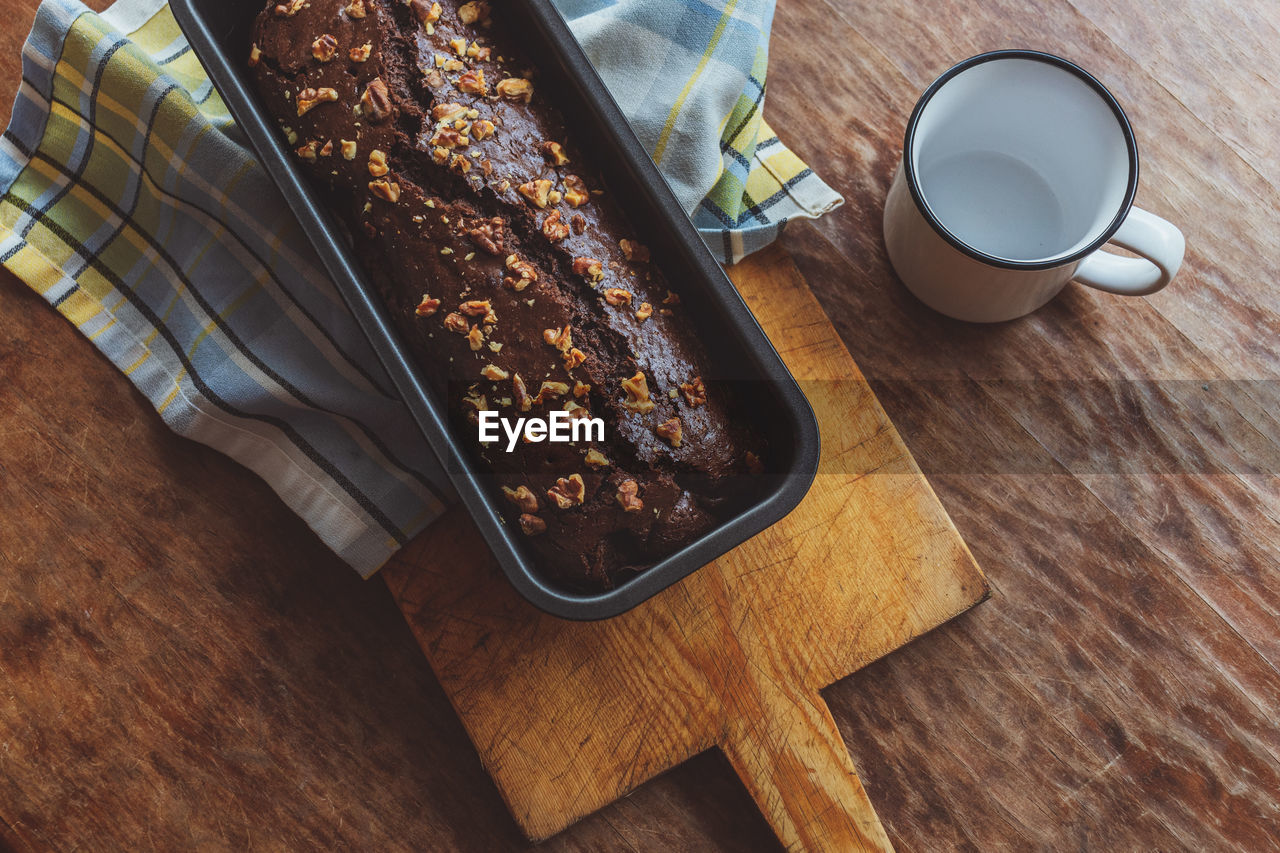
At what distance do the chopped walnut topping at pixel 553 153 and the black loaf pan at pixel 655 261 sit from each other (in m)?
0.05

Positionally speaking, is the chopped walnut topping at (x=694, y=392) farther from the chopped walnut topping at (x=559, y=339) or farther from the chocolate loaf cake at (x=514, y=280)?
the chopped walnut topping at (x=559, y=339)

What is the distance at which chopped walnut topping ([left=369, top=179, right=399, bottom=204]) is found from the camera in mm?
1005

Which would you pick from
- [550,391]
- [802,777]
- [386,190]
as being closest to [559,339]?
[550,391]

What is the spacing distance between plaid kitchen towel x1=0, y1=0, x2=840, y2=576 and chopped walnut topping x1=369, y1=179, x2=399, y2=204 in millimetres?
204

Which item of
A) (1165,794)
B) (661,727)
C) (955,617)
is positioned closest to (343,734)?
(661,727)

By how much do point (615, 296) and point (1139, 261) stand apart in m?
0.68

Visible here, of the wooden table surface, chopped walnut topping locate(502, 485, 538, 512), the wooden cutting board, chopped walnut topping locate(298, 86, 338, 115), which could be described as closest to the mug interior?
the wooden table surface

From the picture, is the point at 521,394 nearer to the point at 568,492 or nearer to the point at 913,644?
the point at 568,492

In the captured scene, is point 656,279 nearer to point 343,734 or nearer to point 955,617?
point 955,617

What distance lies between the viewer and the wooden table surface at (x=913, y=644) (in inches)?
46.2

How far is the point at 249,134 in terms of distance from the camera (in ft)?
3.32

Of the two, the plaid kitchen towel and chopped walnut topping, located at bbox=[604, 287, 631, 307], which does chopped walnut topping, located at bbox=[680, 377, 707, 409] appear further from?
the plaid kitchen towel

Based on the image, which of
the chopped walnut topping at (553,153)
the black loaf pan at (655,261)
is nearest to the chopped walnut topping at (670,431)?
the black loaf pan at (655,261)

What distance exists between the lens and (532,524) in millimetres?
978
